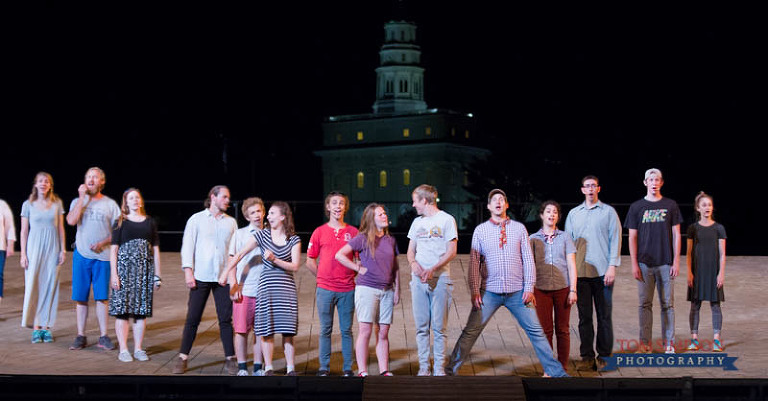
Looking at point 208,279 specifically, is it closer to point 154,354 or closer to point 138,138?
point 154,354

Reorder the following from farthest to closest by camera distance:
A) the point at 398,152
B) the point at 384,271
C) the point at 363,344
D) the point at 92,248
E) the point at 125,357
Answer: the point at 398,152, the point at 92,248, the point at 125,357, the point at 363,344, the point at 384,271

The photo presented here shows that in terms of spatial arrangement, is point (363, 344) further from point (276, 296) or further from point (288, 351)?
point (276, 296)

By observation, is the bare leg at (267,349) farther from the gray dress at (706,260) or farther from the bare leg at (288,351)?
the gray dress at (706,260)

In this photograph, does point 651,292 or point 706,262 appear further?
point 706,262

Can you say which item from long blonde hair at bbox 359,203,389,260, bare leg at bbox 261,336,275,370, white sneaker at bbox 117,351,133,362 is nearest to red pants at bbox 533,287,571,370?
long blonde hair at bbox 359,203,389,260

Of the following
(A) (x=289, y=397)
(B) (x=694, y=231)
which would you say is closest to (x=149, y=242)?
(A) (x=289, y=397)

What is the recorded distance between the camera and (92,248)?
31.0ft

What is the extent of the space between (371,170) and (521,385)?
332ft

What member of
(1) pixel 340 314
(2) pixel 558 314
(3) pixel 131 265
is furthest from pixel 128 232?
(2) pixel 558 314

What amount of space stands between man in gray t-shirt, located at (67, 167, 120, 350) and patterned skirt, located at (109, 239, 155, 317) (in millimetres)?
557

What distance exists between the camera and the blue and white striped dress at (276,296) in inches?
321

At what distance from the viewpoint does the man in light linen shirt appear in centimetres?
859

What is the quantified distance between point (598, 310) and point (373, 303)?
80.7 inches

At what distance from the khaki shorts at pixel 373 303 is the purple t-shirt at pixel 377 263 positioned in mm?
45
